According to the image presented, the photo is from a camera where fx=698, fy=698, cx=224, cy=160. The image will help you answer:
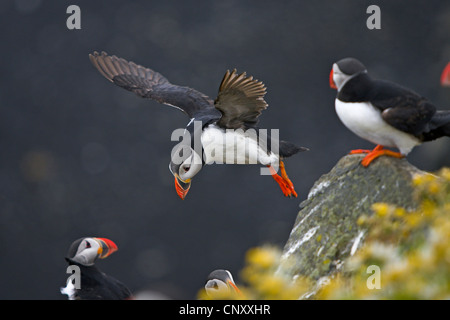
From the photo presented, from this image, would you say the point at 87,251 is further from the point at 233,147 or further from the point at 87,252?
the point at 233,147

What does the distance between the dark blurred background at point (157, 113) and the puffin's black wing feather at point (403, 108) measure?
13.1m

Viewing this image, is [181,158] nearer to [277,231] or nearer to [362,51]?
Result: [277,231]

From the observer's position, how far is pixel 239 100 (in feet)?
20.4

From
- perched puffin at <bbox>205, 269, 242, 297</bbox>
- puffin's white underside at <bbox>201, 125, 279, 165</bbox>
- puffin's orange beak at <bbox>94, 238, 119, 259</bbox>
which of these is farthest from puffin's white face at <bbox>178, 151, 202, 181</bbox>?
puffin's orange beak at <bbox>94, 238, 119, 259</bbox>

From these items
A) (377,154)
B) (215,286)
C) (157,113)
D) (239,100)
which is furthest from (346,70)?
(157,113)

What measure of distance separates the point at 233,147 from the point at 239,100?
2.41 ft

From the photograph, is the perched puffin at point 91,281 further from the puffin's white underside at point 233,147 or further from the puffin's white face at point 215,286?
the puffin's white underside at point 233,147

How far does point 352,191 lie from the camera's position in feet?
16.3

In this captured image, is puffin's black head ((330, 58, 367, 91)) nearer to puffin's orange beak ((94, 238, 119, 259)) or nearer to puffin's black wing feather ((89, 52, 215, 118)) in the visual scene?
puffin's orange beak ((94, 238, 119, 259))

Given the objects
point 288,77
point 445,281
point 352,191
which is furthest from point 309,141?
point 445,281

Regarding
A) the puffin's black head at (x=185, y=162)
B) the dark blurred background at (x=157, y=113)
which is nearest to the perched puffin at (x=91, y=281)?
the puffin's black head at (x=185, y=162)

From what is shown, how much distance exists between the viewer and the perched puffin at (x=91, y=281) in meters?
5.18

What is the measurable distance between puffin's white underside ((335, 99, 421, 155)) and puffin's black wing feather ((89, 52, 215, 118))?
2.80 meters

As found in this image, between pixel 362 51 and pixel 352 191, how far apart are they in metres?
15.0
